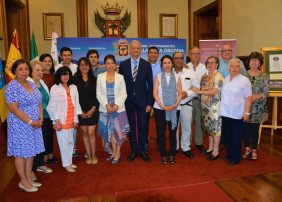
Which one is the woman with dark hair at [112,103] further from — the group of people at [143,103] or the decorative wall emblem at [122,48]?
the decorative wall emblem at [122,48]

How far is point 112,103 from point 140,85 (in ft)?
1.49

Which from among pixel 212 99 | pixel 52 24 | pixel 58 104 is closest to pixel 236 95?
pixel 212 99

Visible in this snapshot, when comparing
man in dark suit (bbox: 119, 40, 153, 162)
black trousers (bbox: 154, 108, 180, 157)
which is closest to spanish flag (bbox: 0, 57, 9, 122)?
man in dark suit (bbox: 119, 40, 153, 162)

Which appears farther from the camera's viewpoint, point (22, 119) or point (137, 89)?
point (137, 89)

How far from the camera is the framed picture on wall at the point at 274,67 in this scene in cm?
443

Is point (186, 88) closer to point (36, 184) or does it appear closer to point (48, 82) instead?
point (48, 82)

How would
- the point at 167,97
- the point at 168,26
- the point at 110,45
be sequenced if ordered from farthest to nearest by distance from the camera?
the point at 168,26 → the point at 110,45 → the point at 167,97

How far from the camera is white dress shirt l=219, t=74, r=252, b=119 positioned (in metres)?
3.04

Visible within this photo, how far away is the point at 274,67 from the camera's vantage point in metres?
4.52

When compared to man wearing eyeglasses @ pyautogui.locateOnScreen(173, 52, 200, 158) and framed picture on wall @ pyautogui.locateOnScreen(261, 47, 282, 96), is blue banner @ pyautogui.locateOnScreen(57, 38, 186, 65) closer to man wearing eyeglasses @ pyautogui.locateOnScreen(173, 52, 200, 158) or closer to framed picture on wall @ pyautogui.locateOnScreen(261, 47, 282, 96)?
framed picture on wall @ pyautogui.locateOnScreen(261, 47, 282, 96)

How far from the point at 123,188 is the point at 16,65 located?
171 centimetres

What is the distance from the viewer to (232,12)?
640cm

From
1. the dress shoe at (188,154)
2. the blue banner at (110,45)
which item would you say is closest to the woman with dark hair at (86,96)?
the dress shoe at (188,154)

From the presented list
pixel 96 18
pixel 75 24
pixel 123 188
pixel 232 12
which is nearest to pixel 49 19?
pixel 75 24
